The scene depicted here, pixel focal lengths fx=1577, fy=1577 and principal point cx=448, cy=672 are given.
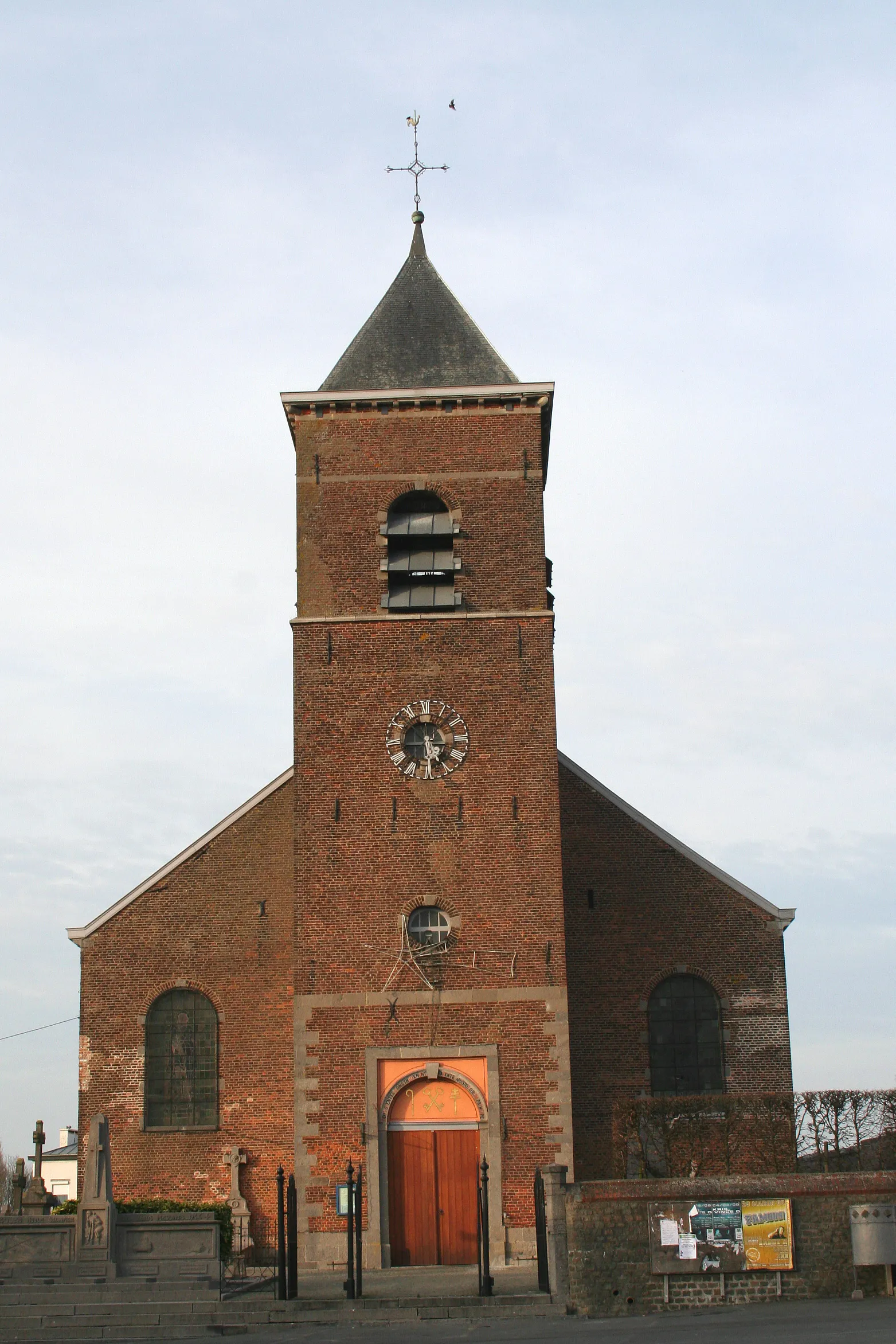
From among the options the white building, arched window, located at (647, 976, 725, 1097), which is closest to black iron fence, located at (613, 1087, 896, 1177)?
arched window, located at (647, 976, 725, 1097)

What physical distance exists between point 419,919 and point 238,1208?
537cm

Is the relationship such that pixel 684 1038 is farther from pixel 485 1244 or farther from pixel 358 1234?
pixel 485 1244

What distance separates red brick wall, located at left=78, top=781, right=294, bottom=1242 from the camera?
2406cm

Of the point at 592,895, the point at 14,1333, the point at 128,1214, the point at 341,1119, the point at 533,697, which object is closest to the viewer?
the point at 14,1333

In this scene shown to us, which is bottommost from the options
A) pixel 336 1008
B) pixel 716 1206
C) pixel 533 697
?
pixel 716 1206

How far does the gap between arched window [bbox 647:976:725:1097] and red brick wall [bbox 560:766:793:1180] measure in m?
0.17

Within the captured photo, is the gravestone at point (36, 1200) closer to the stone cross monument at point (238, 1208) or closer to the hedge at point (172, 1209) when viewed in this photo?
the hedge at point (172, 1209)

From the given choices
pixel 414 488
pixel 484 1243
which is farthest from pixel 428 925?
pixel 414 488

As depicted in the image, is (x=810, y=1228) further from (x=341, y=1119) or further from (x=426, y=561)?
(x=426, y=561)

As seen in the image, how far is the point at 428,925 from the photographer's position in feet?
73.9

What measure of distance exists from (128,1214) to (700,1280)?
7479mm

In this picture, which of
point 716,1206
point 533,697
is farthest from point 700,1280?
point 533,697

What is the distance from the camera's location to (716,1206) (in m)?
17.5

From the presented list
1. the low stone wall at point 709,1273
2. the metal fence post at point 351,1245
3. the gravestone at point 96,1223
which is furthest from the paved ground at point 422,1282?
the gravestone at point 96,1223
